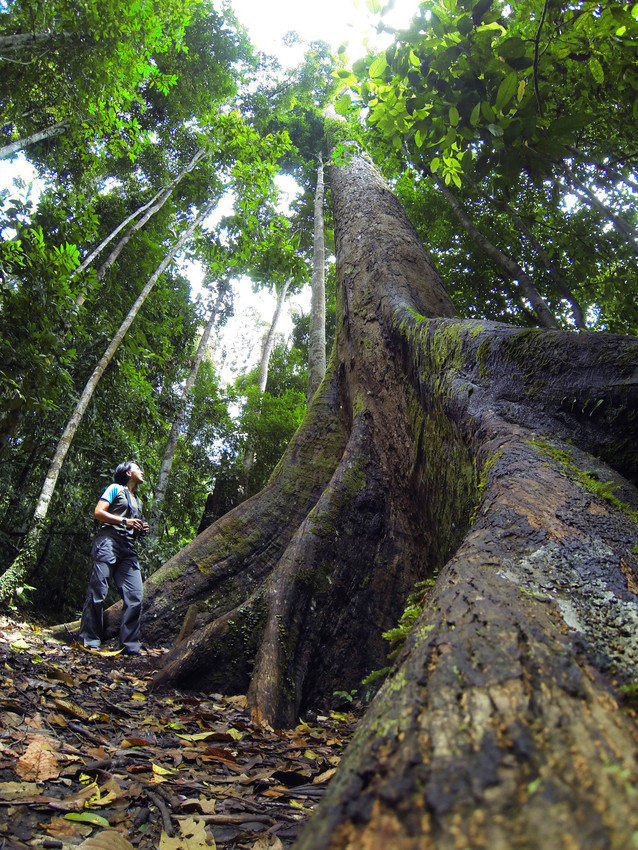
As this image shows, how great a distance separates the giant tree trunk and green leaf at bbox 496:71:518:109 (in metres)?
1.03

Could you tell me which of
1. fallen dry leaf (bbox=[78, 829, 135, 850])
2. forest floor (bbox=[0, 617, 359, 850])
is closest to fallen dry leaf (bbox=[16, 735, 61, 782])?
forest floor (bbox=[0, 617, 359, 850])

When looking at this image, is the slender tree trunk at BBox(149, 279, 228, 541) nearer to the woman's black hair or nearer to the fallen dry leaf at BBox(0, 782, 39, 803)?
the woman's black hair

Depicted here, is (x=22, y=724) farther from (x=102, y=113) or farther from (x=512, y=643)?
(x=102, y=113)

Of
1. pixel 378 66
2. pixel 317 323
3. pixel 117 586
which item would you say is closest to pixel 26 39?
pixel 317 323

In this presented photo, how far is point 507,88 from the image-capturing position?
6.32ft

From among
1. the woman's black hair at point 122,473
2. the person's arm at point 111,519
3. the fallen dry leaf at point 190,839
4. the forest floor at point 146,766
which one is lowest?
the forest floor at point 146,766

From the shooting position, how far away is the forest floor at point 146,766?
1.28 metres

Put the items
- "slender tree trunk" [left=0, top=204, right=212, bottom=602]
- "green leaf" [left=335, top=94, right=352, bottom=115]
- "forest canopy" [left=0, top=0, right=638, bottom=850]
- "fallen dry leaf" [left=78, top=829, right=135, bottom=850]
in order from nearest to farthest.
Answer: "forest canopy" [left=0, top=0, right=638, bottom=850] < "fallen dry leaf" [left=78, top=829, right=135, bottom=850] < "green leaf" [left=335, top=94, right=352, bottom=115] < "slender tree trunk" [left=0, top=204, right=212, bottom=602]

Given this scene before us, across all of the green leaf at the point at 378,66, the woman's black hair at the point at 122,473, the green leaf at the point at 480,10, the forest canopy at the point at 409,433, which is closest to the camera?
the forest canopy at the point at 409,433

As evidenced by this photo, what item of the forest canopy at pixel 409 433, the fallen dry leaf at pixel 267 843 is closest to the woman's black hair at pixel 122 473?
the forest canopy at pixel 409 433

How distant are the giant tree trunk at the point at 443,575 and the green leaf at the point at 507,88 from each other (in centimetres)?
103

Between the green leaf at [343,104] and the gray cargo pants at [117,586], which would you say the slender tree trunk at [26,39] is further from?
the gray cargo pants at [117,586]

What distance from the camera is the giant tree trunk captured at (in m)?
0.57

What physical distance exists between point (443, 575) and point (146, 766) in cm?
128
